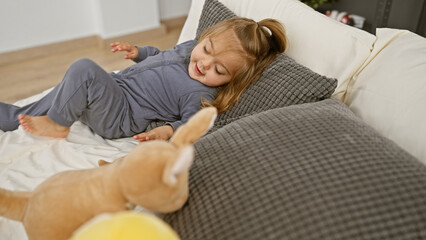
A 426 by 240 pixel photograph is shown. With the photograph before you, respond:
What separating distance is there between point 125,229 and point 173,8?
3.33 metres

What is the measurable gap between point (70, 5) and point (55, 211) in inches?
101

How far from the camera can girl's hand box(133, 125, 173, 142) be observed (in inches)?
43.2

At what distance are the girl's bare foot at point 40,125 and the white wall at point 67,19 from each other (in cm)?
181

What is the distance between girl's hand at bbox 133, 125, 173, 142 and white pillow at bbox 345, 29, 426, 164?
0.58 m

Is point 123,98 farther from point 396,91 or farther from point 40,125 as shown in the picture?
point 396,91

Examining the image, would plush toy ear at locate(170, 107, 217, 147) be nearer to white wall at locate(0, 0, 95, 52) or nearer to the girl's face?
the girl's face

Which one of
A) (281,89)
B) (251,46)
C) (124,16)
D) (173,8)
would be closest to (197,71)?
(251,46)

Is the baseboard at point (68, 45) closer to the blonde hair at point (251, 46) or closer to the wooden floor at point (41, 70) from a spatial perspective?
the wooden floor at point (41, 70)

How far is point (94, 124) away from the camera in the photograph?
118cm

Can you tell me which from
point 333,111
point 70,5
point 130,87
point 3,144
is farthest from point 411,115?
point 70,5

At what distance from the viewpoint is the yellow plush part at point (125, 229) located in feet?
1.30

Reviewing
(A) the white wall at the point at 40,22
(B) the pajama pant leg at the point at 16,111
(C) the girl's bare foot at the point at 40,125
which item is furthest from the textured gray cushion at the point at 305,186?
(A) the white wall at the point at 40,22

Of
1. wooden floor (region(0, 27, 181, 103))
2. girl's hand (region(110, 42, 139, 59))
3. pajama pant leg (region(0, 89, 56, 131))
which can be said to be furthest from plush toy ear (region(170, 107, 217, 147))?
wooden floor (region(0, 27, 181, 103))

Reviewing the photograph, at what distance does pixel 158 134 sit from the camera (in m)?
1.11
